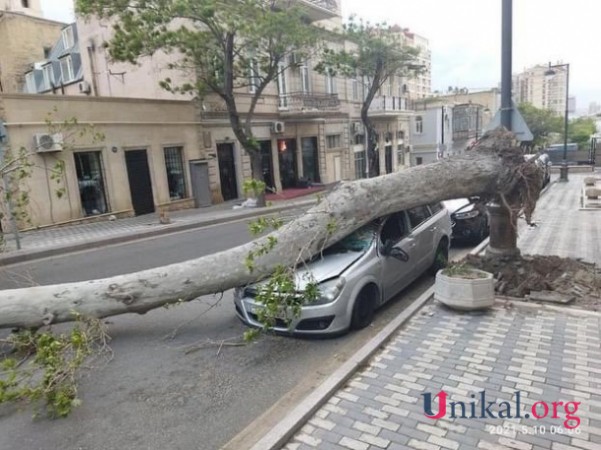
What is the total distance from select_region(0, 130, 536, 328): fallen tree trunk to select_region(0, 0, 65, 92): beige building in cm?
2420

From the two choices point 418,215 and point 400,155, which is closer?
point 418,215

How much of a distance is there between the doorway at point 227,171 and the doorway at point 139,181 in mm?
3971

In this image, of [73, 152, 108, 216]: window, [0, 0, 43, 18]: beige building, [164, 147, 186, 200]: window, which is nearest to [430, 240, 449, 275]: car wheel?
[73, 152, 108, 216]: window

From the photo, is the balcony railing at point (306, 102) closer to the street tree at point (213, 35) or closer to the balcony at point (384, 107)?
the street tree at point (213, 35)

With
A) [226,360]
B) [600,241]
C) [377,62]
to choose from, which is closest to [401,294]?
[226,360]

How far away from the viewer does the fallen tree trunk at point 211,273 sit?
213 inches

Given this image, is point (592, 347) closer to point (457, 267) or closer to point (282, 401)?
point (457, 267)

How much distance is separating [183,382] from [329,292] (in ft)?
6.07

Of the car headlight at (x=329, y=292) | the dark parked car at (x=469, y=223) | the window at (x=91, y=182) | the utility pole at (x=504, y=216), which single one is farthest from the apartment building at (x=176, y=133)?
the car headlight at (x=329, y=292)

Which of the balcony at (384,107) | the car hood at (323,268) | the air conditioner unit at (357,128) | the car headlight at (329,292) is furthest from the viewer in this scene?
the balcony at (384,107)

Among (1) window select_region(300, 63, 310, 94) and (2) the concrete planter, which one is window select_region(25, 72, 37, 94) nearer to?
(1) window select_region(300, 63, 310, 94)

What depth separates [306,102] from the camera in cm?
2417

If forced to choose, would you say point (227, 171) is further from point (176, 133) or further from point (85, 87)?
point (85, 87)

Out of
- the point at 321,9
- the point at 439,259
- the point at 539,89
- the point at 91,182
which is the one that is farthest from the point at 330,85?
the point at 539,89
